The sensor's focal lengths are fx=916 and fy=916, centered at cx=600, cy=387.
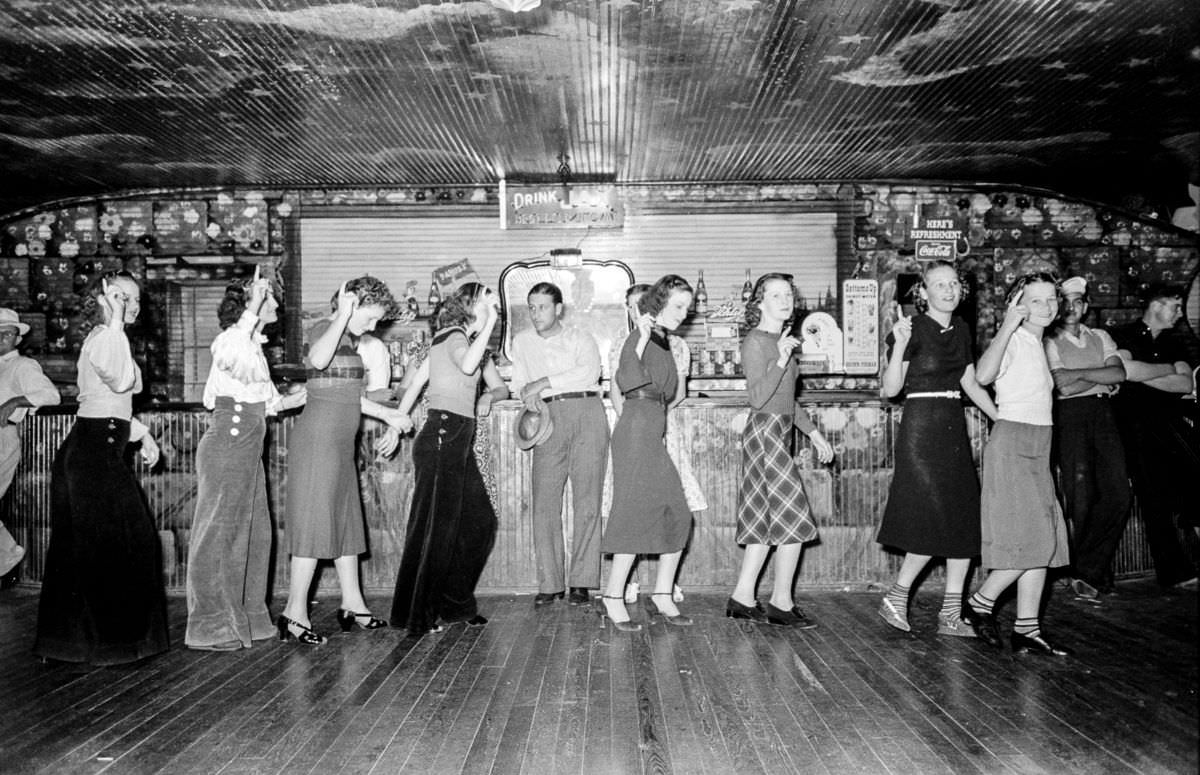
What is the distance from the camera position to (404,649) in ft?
15.5

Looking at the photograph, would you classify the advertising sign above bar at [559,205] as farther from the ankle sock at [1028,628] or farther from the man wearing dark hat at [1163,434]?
the ankle sock at [1028,628]

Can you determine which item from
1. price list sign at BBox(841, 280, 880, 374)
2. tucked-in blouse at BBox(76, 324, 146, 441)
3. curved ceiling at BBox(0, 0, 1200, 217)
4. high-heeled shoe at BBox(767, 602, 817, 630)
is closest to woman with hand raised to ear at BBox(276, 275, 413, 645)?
tucked-in blouse at BBox(76, 324, 146, 441)

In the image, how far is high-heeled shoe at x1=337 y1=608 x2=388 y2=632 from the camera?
203 inches

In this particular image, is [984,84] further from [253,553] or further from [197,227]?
[197,227]

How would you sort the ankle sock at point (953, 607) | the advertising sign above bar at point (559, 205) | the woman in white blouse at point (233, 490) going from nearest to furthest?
the woman in white blouse at point (233, 490), the ankle sock at point (953, 607), the advertising sign above bar at point (559, 205)

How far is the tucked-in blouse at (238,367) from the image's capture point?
4.79m

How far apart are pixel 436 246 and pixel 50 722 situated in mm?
6399

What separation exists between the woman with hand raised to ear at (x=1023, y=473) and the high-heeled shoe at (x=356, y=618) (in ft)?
10.9

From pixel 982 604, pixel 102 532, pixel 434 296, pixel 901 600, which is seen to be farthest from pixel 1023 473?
pixel 434 296

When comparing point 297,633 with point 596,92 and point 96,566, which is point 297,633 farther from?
point 596,92

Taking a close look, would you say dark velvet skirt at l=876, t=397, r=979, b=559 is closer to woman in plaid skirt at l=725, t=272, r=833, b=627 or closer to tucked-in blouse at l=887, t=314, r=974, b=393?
tucked-in blouse at l=887, t=314, r=974, b=393

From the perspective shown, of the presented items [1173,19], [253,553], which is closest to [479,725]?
[253,553]

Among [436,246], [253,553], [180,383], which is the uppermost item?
[436,246]

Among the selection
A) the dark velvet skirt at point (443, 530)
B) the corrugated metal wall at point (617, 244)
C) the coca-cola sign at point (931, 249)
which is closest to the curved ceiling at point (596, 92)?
the corrugated metal wall at point (617, 244)
